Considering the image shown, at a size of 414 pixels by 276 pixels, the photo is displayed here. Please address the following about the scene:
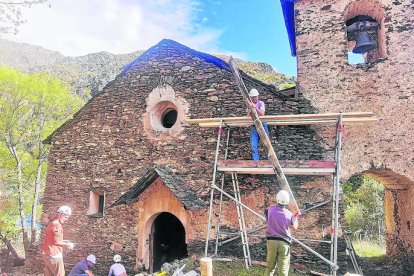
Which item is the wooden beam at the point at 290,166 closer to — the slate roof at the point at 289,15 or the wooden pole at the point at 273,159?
the wooden pole at the point at 273,159

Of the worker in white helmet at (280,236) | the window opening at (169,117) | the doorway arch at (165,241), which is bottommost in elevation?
the doorway arch at (165,241)

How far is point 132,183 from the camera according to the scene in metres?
8.44

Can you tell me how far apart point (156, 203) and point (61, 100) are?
1078cm

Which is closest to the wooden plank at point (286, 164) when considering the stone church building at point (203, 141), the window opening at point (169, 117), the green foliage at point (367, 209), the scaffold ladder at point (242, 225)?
the scaffold ladder at point (242, 225)

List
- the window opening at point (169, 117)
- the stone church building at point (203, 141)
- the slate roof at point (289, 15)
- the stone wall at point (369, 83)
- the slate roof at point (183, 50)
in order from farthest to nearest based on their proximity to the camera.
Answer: the window opening at point (169, 117) < the slate roof at point (183, 50) < the slate roof at point (289, 15) < the stone church building at point (203, 141) < the stone wall at point (369, 83)

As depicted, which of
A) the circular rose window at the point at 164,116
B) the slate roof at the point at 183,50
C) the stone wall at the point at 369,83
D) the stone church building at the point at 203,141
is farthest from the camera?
the circular rose window at the point at 164,116

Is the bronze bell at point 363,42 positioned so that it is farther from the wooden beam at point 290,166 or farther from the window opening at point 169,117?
the window opening at point 169,117

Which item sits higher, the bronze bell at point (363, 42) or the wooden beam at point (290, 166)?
the bronze bell at point (363, 42)

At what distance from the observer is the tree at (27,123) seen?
47.8 feet

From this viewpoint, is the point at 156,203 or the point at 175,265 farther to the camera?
the point at 156,203

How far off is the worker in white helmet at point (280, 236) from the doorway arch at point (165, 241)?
14.8 ft

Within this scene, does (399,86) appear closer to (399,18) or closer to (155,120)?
(399,18)

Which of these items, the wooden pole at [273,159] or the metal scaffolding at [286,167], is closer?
the metal scaffolding at [286,167]

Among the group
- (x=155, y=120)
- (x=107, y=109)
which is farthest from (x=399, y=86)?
(x=107, y=109)
